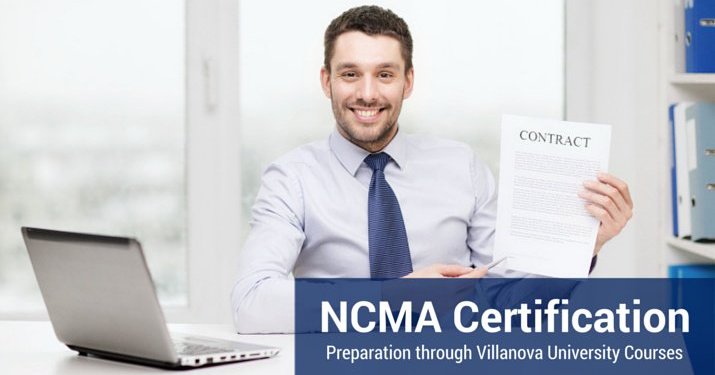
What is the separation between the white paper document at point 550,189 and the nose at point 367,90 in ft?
1.52

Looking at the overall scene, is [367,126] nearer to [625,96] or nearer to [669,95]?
[669,95]

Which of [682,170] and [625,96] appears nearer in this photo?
[682,170]

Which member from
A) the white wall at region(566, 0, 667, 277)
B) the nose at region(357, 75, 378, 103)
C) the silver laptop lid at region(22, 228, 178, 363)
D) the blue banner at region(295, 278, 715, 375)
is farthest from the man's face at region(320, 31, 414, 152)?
the white wall at region(566, 0, 667, 277)

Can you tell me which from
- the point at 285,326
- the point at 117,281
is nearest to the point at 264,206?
the point at 285,326

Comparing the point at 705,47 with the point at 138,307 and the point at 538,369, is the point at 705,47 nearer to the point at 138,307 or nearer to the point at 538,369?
the point at 538,369

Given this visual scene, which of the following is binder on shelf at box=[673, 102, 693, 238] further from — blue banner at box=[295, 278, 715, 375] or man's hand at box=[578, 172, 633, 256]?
man's hand at box=[578, 172, 633, 256]

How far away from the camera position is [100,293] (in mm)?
1555

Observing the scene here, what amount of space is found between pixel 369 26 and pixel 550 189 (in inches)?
26.7

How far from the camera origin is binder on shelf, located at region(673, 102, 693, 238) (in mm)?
2707

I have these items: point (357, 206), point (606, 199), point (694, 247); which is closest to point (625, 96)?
point (694, 247)

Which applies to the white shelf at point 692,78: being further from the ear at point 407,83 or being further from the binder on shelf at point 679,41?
the ear at point 407,83

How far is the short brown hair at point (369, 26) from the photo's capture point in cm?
231

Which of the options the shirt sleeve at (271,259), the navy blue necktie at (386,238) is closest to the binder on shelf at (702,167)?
the navy blue necktie at (386,238)

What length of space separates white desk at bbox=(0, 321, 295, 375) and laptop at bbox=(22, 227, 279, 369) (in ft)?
0.06
